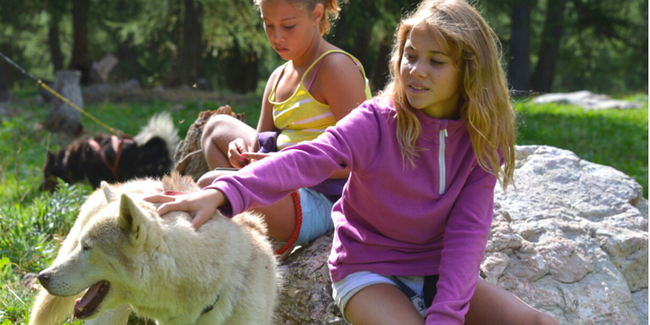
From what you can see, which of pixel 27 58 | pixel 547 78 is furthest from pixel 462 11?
pixel 27 58

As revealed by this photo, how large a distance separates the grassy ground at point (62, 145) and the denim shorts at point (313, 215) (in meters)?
1.17

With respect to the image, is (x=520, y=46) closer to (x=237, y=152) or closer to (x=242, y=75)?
(x=242, y=75)

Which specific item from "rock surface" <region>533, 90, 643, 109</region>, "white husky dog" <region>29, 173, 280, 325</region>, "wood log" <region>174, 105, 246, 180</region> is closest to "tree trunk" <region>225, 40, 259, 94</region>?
"rock surface" <region>533, 90, 643, 109</region>

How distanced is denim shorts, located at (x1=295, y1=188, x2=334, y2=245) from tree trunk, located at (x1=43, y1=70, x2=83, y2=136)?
28.6ft

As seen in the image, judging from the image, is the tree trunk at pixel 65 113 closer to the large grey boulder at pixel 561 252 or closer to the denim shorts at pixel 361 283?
the large grey boulder at pixel 561 252

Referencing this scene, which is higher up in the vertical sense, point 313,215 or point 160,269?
point 160,269

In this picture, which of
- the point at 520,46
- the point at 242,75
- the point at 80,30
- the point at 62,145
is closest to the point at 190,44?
the point at 242,75

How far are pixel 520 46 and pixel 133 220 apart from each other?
16358mm

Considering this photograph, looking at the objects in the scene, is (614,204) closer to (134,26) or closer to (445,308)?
(445,308)

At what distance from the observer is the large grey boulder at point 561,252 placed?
10.3ft

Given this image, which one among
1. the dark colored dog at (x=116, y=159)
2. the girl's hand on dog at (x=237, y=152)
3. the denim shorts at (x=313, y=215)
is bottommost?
the dark colored dog at (x=116, y=159)

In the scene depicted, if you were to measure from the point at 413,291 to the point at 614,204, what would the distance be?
7.36 ft

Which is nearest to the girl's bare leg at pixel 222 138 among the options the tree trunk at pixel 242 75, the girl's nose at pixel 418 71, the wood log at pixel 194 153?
the wood log at pixel 194 153

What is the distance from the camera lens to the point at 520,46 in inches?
646
